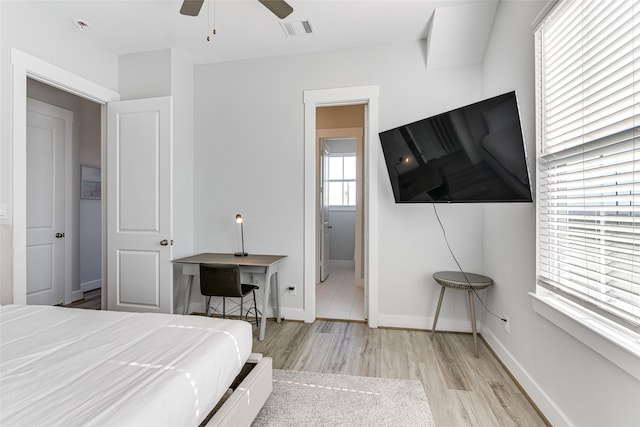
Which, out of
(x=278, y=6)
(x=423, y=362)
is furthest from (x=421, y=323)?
(x=278, y=6)

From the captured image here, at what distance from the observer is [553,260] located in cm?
175

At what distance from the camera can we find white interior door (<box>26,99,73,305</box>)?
3430mm

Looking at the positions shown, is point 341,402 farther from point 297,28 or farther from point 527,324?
point 297,28

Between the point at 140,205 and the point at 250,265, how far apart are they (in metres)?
1.34

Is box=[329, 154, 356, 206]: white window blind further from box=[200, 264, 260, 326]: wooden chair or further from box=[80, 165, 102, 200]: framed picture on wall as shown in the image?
box=[80, 165, 102, 200]: framed picture on wall

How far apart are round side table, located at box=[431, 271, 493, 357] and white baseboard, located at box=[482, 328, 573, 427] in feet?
0.60

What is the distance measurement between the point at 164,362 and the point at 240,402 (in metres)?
0.42

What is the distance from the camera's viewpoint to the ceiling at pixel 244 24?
2.51 m

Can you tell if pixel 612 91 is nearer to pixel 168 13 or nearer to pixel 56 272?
pixel 168 13

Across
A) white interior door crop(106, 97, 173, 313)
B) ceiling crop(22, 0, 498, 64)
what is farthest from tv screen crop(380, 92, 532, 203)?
white interior door crop(106, 97, 173, 313)

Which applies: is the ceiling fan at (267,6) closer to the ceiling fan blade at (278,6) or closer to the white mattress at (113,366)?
the ceiling fan blade at (278,6)

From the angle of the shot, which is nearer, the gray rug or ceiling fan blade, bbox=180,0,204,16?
the gray rug

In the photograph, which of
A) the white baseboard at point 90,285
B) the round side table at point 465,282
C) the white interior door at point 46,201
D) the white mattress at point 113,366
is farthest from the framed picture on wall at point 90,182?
the round side table at point 465,282

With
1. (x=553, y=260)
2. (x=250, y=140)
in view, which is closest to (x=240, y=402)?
(x=553, y=260)
